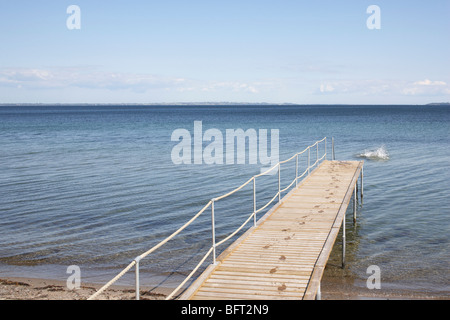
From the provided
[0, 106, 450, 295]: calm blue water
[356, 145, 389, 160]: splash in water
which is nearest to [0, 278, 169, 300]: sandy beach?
[0, 106, 450, 295]: calm blue water

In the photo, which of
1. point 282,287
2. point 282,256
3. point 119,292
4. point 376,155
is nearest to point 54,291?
point 119,292

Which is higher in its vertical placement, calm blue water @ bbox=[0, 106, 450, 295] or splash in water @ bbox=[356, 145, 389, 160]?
splash in water @ bbox=[356, 145, 389, 160]

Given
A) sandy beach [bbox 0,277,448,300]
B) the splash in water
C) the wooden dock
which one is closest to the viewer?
the wooden dock

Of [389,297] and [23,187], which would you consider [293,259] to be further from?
[23,187]

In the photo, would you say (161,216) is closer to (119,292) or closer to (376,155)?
(119,292)

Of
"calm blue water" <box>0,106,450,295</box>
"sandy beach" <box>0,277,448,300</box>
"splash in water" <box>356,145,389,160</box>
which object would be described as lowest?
"sandy beach" <box>0,277,448,300</box>

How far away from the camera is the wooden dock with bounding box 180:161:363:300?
20.4 ft

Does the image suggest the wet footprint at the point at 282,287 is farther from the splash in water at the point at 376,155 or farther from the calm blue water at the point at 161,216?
the splash in water at the point at 376,155

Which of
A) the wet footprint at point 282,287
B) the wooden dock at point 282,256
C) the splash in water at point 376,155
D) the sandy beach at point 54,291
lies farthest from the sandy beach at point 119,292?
the splash in water at point 376,155

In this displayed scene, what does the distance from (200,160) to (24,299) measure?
18.4 meters

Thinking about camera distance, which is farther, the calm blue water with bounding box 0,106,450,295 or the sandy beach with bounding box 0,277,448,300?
the calm blue water with bounding box 0,106,450,295

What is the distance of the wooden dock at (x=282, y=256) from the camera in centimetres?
623

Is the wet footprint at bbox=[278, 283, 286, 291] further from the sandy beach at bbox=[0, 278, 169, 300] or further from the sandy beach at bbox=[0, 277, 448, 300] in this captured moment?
the sandy beach at bbox=[0, 278, 169, 300]

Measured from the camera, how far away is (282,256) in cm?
762
